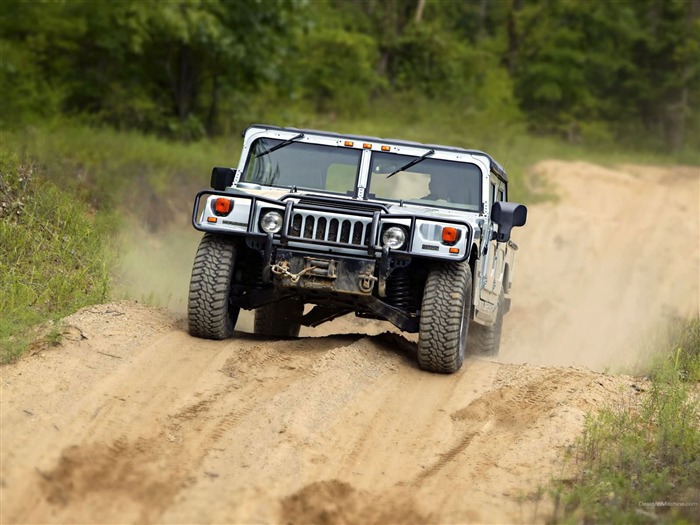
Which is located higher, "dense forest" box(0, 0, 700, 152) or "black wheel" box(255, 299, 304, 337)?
"dense forest" box(0, 0, 700, 152)

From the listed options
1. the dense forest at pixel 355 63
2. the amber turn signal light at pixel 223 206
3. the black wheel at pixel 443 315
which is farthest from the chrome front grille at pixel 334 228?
the dense forest at pixel 355 63

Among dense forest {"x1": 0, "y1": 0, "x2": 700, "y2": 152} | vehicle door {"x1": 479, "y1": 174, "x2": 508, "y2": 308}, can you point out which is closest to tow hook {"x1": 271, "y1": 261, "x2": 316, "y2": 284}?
vehicle door {"x1": 479, "y1": 174, "x2": 508, "y2": 308}

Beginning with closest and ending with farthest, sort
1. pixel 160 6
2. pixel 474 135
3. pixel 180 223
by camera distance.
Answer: pixel 180 223
pixel 160 6
pixel 474 135

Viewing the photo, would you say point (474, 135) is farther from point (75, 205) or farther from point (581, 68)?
point (75, 205)

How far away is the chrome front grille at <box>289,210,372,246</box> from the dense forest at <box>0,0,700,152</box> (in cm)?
993

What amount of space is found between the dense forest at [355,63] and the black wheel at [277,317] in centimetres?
823

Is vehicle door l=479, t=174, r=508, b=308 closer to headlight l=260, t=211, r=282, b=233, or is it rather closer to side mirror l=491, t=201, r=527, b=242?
side mirror l=491, t=201, r=527, b=242

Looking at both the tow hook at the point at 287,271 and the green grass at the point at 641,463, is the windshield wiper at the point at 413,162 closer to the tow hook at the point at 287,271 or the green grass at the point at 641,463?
the tow hook at the point at 287,271

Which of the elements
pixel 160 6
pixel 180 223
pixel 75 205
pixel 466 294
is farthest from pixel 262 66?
pixel 466 294

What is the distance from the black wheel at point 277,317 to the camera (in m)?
10.1

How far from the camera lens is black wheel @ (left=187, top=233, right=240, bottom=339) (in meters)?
8.32

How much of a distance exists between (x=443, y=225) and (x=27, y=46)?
47.8 feet

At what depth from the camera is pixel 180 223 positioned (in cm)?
1572

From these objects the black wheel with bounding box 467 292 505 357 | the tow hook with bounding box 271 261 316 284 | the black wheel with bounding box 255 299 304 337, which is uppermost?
the tow hook with bounding box 271 261 316 284
